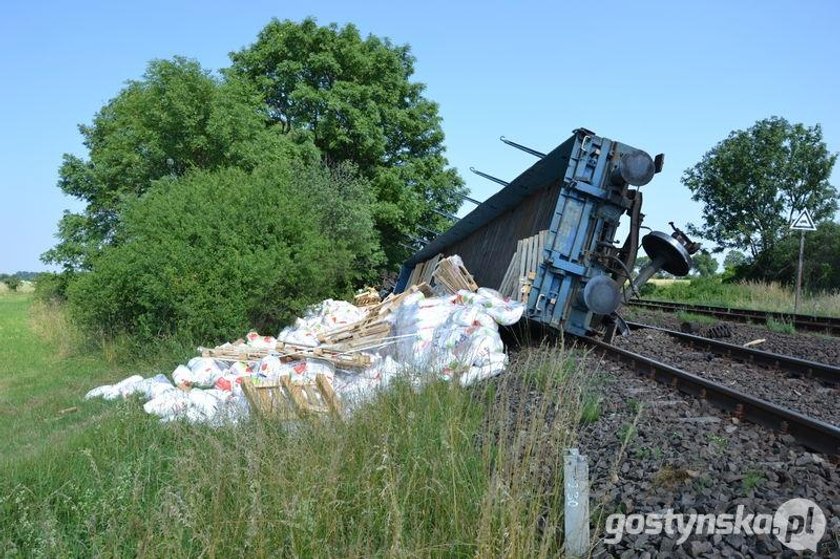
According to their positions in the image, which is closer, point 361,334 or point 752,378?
point 752,378

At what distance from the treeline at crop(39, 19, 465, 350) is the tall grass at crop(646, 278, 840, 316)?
12066 millimetres

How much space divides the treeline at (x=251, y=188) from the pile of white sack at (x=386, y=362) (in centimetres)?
271

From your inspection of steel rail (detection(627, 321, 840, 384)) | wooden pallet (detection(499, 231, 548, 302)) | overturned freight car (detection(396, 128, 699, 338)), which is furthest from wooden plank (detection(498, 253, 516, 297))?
steel rail (detection(627, 321, 840, 384))

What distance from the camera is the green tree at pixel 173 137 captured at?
20.0m

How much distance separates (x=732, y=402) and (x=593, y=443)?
1763 mm

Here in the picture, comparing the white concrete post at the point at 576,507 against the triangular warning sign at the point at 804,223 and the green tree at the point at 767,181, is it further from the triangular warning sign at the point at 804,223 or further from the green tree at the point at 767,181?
the green tree at the point at 767,181

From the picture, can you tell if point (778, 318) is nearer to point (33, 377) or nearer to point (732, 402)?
point (732, 402)

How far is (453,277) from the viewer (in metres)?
12.6

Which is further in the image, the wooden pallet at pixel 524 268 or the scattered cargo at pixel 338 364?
the wooden pallet at pixel 524 268

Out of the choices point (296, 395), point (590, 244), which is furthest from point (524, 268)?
point (296, 395)

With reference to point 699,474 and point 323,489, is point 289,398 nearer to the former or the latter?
point 323,489

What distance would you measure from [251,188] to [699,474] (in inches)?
479

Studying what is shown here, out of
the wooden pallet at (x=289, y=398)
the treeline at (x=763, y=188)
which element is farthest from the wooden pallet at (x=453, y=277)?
the treeline at (x=763, y=188)

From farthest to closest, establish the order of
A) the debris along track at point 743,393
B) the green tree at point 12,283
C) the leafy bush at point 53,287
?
the green tree at point 12,283 < the leafy bush at point 53,287 < the debris along track at point 743,393
